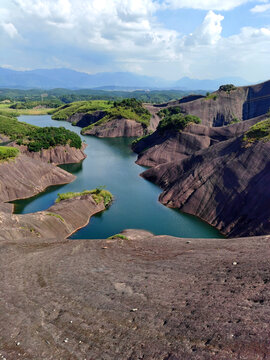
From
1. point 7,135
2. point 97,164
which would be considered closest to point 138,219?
point 97,164

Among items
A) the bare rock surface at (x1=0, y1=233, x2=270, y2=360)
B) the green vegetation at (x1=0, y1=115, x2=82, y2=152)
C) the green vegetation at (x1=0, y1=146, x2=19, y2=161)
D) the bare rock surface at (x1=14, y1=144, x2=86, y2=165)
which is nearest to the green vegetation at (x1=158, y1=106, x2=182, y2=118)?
the green vegetation at (x1=0, y1=115, x2=82, y2=152)

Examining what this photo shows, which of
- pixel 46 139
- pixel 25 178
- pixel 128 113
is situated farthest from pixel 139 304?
pixel 128 113

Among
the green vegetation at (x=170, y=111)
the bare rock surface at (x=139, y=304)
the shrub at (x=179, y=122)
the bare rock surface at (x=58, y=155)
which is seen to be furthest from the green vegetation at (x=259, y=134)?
the green vegetation at (x=170, y=111)

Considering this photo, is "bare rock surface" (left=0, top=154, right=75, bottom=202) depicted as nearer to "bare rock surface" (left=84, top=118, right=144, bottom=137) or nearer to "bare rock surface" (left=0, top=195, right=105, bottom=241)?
"bare rock surface" (left=0, top=195, right=105, bottom=241)

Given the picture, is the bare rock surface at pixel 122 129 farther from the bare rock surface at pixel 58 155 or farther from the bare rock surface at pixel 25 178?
the bare rock surface at pixel 25 178

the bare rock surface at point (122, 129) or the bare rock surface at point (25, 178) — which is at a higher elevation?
the bare rock surface at point (122, 129)
